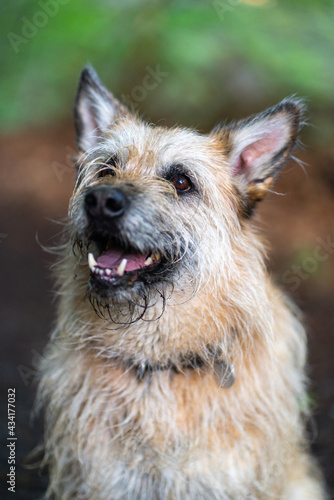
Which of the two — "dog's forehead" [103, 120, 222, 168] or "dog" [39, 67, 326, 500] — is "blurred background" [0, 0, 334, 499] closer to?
"dog" [39, 67, 326, 500]

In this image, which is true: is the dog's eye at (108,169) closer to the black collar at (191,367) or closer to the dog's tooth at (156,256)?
the dog's tooth at (156,256)

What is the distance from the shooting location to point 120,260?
2.06 metres

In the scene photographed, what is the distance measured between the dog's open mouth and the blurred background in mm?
1975

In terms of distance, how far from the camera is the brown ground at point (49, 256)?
12.1ft

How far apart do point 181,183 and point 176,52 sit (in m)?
2.63

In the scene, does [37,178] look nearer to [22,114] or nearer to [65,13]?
[22,114]

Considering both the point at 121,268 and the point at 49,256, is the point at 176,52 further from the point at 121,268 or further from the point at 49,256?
the point at 121,268

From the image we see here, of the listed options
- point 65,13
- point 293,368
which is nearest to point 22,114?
point 65,13

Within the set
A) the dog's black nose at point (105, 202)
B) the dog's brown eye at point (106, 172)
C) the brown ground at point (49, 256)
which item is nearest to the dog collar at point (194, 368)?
the dog's black nose at point (105, 202)

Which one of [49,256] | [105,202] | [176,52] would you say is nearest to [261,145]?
[105,202]

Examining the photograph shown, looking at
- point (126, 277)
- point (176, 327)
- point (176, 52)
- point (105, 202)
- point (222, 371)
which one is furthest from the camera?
point (176, 52)

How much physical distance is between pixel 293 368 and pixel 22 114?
4015 mm

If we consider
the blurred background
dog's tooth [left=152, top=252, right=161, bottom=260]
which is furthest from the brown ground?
dog's tooth [left=152, top=252, right=161, bottom=260]

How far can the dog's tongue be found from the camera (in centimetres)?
204
